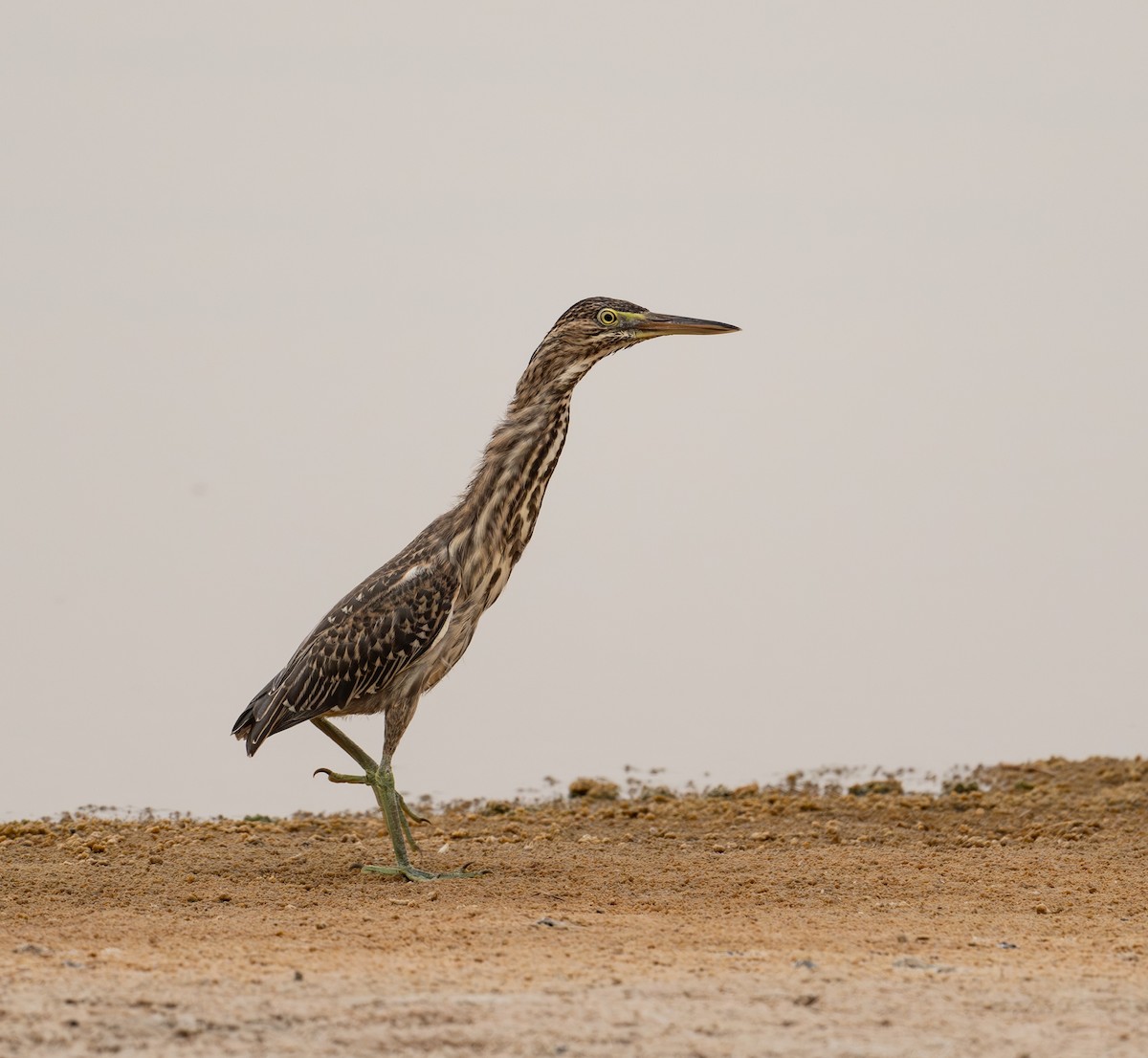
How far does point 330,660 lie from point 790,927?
10.1 ft

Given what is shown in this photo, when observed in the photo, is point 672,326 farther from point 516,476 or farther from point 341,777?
point 341,777

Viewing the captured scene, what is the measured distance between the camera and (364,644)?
29.6 feet

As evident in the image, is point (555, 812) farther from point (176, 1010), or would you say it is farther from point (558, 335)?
point (176, 1010)

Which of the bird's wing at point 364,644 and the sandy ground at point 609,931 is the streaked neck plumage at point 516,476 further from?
the sandy ground at point 609,931

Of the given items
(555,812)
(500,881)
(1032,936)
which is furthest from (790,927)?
(555,812)

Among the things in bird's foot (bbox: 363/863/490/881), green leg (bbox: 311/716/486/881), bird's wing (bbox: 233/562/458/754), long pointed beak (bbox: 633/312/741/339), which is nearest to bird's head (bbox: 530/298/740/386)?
long pointed beak (bbox: 633/312/741/339)

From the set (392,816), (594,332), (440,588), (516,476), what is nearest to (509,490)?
(516,476)

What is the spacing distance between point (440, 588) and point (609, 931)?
98.0 inches

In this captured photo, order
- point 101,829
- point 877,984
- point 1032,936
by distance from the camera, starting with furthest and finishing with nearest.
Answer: point 101,829 < point 1032,936 < point 877,984

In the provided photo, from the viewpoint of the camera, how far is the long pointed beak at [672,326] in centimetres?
934

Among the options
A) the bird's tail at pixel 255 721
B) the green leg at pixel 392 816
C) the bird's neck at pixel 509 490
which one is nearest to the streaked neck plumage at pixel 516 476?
the bird's neck at pixel 509 490

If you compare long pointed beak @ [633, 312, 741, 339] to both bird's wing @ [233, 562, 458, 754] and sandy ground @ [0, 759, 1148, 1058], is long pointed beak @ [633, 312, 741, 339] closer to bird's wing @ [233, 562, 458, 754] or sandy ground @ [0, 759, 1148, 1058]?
bird's wing @ [233, 562, 458, 754]

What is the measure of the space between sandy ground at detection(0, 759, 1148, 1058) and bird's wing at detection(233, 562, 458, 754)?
3.12 feet

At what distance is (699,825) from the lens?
11.0m
